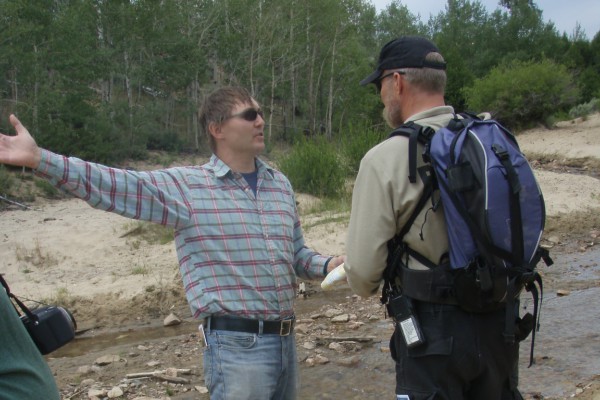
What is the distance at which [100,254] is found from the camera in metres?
11.3

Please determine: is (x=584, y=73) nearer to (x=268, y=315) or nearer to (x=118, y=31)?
(x=118, y=31)

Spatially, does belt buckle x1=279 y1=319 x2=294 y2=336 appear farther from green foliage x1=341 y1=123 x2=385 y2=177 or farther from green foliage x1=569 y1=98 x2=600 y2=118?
green foliage x1=569 y1=98 x2=600 y2=118

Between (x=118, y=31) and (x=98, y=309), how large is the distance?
21457mm

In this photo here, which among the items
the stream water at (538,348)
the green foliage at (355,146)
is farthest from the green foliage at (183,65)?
the stream water at (538,348)

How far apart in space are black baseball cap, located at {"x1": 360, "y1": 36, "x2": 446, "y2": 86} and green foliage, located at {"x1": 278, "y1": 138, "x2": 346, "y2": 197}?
12.4m

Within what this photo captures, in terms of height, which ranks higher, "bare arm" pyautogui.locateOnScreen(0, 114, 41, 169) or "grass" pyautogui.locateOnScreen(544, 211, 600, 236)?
"bare arm" pyautogui.locateOnScreen(0, 114, 41, 169)

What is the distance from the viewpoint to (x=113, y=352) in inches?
279

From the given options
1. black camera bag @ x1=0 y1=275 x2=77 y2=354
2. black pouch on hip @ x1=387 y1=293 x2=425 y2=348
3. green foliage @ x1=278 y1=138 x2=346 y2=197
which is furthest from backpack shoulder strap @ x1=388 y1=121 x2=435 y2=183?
green foliage @ x1=278 y1=138 x2=346 y2=197

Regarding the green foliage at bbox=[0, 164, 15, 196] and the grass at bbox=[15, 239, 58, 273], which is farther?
the green foliage at bbox=[0, 164, 15, 196]

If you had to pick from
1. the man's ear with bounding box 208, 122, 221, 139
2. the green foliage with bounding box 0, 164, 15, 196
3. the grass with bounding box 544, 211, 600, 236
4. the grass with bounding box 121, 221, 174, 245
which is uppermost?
the man's ear with bounding box 208, 122, 221, 139

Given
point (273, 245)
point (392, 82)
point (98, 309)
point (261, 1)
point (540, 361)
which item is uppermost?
point (261, 1)

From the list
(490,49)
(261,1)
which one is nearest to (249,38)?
(261,1)

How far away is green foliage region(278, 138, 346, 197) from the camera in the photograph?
49.5 feet

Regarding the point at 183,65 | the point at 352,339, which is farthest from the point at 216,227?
the point at 183,65
